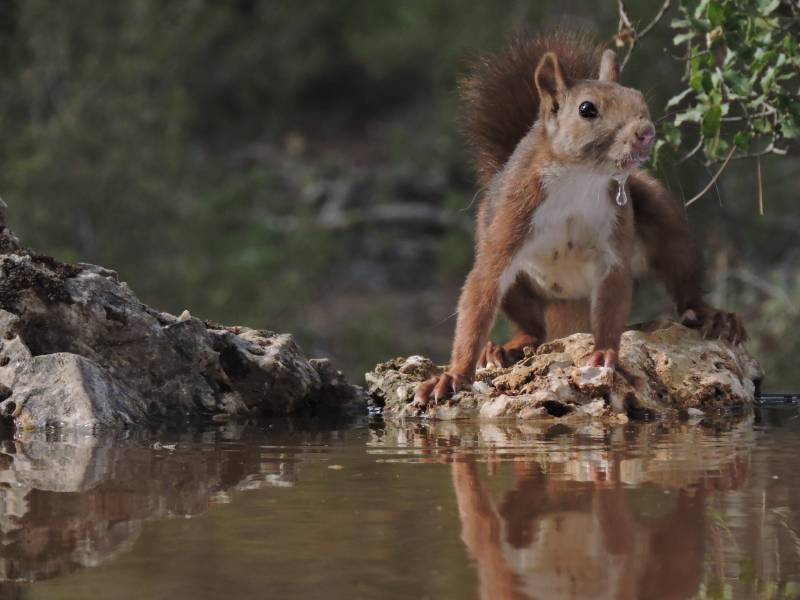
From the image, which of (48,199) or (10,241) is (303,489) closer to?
(10,241)

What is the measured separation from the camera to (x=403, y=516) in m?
3.15

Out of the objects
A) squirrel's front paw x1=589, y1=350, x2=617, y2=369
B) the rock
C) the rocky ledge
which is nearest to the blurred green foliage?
the rock

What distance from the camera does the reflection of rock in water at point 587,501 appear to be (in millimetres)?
2621

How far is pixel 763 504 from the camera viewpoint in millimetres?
3254

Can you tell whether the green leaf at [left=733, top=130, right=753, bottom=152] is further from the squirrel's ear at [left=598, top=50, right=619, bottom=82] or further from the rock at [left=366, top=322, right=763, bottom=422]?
the rock at [left=366, top=322, right=763, bottom=422]

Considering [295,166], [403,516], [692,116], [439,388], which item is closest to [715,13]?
[692,116]

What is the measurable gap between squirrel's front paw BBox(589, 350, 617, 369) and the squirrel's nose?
0.74 metres

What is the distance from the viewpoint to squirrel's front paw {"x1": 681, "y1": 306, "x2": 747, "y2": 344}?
5.79m

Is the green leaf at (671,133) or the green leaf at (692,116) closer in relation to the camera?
the green leaf at (692,116)

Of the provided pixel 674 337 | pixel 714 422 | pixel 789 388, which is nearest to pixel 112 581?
pixel 714 422

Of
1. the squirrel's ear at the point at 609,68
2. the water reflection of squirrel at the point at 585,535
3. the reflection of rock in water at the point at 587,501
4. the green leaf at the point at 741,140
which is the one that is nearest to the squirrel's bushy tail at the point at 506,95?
the squirrel's ear at the point at 609,68

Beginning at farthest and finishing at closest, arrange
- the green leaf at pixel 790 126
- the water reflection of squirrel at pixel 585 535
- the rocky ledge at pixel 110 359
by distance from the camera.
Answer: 1. the green leaf at pixel 790 126
2. the rocky ledge at pixel 110 359
3. the water reflection of squirrel at pixel 585 535

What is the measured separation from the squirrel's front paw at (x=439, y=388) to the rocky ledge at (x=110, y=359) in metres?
0.47

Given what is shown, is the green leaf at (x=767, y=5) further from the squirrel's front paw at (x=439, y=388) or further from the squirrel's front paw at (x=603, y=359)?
the squirrel's front paw at (x=439, y=388)
